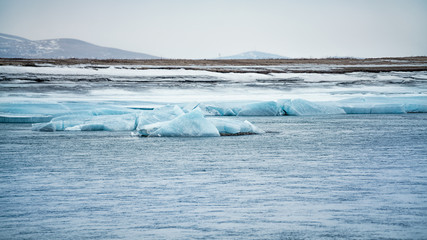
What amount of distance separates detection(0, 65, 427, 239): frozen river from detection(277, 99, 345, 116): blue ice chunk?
47 centimetres

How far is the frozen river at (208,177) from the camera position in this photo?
367 cm

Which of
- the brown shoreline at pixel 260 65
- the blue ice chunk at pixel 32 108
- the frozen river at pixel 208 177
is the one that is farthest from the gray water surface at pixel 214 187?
the brown shoreline at pixel 260 65

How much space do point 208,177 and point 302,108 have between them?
24.6 feet

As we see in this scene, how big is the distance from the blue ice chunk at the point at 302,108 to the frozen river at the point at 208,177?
47 centimetres

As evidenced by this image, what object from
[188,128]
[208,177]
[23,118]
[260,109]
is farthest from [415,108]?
[208,177]

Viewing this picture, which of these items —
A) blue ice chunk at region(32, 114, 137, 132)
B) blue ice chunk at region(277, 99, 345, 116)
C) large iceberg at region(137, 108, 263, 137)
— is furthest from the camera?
blue ice chunk at region(277, 99, 345, 116)

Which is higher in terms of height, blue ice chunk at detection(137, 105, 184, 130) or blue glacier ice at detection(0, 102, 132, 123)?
blue ice chunk at detection(137, 105, 184, 130)

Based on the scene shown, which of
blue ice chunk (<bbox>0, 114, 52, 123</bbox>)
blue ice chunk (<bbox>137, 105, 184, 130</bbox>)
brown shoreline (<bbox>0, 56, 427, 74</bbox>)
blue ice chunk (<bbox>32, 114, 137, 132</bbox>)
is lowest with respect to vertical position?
blue ice chunk (<bbox>0, 114, 52, 123</bbox>)

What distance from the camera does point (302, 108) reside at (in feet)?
40.6

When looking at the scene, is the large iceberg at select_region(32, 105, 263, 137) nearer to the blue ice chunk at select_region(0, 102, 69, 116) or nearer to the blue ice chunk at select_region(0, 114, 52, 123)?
the blue ice chunk at select_region(0, 114, 52, 123)

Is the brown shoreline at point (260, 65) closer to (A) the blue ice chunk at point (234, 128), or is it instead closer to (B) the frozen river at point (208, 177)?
(B) the frozen river at point (208, 177)

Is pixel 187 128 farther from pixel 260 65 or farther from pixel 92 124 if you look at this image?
pixel 260 65

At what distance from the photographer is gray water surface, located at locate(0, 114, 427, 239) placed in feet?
11.9

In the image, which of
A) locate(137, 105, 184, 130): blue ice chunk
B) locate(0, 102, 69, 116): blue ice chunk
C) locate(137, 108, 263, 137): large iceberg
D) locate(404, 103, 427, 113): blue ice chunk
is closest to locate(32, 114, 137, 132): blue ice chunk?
locate(137, 105, 184, 130): blue ice chunk
